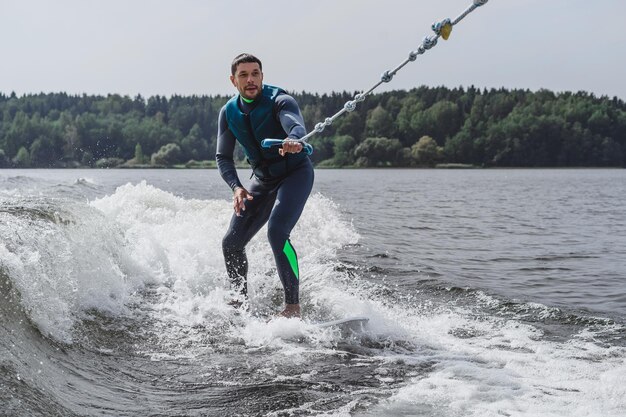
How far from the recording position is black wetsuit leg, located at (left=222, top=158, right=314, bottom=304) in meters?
6.54

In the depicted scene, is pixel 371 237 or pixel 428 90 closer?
pixel 371 237

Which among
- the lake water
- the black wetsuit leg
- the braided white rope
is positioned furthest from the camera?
the black wetsuit leg

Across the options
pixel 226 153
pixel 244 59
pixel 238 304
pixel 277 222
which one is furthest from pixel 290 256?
pixel 244 59

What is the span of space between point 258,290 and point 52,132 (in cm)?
10360

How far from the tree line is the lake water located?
82714 mm

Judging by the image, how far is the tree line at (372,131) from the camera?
102275 mm

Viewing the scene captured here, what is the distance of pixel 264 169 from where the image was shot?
6.78 meters

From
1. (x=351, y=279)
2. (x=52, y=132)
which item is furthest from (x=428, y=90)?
(x=351, y=279)

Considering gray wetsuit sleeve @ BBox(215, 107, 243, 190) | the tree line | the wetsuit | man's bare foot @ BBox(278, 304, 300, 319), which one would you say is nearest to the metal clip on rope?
the wetsuit

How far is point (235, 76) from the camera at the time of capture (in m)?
6.48

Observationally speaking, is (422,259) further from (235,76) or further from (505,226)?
(505,226)

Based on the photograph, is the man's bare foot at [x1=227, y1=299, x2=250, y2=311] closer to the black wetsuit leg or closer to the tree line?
the black wetsuit leg

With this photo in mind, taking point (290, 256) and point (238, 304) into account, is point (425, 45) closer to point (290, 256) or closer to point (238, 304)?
point (290, 256)

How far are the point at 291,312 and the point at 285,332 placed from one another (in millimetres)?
616
